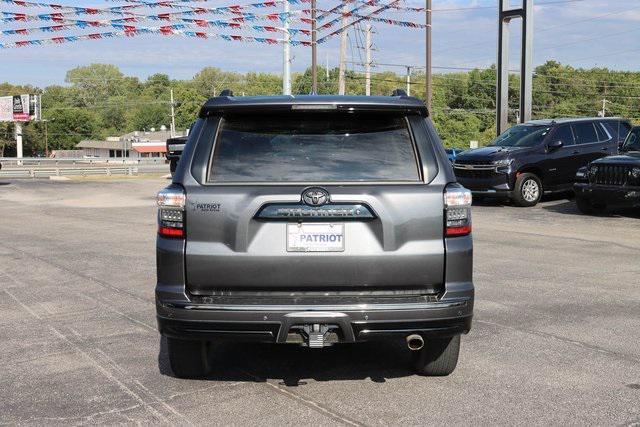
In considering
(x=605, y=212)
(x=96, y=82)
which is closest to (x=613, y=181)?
(x=605, y=212)

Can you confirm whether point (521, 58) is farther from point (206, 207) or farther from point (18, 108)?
point (18, 108)

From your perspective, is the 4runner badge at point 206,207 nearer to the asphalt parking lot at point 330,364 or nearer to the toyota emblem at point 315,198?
the toyota emblem at point 315,198

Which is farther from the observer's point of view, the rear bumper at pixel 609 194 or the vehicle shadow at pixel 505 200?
the vehicle shadow at pixel 505 200

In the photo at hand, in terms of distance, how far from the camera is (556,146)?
17891 millimetres

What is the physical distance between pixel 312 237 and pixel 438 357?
53.0 inches

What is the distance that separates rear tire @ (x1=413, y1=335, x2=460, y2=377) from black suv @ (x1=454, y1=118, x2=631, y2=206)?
13.1 meters

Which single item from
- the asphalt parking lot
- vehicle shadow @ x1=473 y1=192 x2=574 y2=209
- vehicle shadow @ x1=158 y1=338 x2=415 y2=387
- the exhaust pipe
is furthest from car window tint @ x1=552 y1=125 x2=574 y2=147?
the exhaust pipe

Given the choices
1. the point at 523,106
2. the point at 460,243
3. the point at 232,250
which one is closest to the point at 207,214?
the point at 232,250

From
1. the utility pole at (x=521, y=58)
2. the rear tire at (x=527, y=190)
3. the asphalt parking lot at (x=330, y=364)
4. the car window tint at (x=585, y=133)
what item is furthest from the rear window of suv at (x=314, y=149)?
the utility pole at (x=521, y=58)

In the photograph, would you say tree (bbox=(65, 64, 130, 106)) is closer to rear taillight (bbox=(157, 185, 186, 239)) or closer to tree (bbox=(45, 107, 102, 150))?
tree (bbox=(45, 107, 102, 150))

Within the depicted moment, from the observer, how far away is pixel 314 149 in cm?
454

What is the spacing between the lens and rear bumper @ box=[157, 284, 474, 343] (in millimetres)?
4277

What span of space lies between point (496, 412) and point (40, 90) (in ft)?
497

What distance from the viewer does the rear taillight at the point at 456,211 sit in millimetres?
4441
